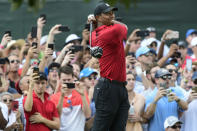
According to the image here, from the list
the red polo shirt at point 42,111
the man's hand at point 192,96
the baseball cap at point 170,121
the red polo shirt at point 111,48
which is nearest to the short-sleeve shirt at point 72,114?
the red polo shirt at point 42,111

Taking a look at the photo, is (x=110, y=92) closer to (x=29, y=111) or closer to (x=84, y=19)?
(x=29, y=111)

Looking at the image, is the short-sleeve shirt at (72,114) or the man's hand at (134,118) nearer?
the short-sleeve shirt at (72,114)

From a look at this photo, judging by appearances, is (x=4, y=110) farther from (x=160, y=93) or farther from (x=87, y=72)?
(x=160, y=93)

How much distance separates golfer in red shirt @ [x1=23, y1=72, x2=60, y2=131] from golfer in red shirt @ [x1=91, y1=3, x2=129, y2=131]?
106 cm

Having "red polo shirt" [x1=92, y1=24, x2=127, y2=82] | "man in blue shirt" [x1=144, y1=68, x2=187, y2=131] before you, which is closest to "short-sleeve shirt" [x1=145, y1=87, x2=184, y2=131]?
"man in blue shirt" [x1=144, y1=68, x2=187, y2=131]

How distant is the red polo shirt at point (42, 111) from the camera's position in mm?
7336

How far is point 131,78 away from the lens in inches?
344

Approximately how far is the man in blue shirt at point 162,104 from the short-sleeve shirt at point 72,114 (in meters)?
1.16

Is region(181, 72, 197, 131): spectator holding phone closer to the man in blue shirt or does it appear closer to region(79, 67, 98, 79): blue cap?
the man in blue shirt

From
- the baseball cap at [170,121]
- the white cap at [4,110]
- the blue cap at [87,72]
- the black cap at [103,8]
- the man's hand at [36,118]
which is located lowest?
the baseball cap at [170,121]

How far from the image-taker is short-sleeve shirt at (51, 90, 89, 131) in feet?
26.4

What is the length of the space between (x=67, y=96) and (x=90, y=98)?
0.50 meters

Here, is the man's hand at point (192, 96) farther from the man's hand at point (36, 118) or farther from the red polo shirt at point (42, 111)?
the man's hand at point (36, 118)

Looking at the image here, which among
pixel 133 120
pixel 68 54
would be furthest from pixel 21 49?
pixel 133 120
